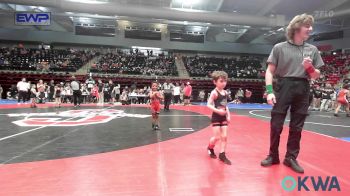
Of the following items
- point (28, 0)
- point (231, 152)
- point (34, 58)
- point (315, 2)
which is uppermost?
point (315, 2)

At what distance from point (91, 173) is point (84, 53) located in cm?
2702

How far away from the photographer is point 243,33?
3136cm

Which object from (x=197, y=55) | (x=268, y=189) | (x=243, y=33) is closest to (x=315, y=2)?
(x=243, y=33)

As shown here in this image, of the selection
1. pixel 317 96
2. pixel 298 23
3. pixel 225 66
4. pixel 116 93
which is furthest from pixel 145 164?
pixel 225 66

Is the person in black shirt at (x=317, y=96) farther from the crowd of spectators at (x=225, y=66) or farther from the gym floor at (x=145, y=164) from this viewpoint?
the gym floor at (x=145, y=164)

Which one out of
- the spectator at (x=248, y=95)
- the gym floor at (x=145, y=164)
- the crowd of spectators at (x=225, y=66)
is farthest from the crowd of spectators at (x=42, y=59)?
the gym floor at (x=145, y=164)

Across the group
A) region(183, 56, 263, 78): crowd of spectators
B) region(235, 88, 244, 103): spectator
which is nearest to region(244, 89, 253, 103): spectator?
region(235, 88, 244, 103): spectator

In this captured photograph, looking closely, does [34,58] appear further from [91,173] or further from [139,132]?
[91,173]

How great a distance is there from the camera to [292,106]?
12.1 ft

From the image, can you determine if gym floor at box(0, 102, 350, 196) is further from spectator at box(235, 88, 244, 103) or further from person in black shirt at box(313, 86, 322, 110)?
spectator at box(235, 88, 244, 103)

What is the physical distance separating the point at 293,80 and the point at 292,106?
14.4 inches

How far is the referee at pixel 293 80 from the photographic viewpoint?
3.55 meters

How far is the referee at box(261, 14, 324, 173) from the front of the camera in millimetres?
3551

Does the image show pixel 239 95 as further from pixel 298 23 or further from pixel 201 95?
pixel 298 23
